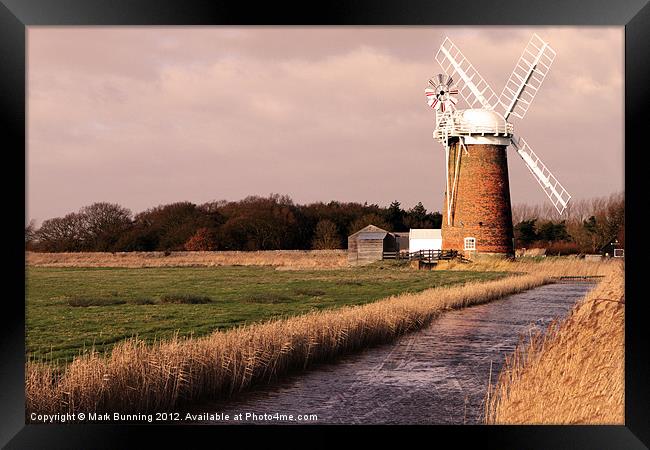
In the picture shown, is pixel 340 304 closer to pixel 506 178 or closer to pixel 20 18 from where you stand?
pixel 20 18

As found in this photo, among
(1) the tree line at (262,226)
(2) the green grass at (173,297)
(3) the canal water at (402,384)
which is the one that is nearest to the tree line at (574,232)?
(1) the tree line at (262,226)

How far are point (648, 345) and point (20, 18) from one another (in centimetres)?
574

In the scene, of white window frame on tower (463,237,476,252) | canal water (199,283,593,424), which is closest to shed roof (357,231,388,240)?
white window frame on tower (463,237,476,252)

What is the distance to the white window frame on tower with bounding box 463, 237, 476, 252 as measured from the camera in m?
28.4

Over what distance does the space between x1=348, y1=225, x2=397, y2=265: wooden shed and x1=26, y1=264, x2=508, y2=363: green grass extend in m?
5.09

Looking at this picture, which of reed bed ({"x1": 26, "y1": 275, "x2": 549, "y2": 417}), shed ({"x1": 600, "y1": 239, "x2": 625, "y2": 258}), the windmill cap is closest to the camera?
reed bed ({"x1": 26, "y1": 275, "x2": 549, "y2": 417})

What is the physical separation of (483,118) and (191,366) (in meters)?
23.5

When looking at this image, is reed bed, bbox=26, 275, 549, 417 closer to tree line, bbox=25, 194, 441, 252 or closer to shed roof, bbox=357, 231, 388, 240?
tree line, bbox=25, 194, 441, 252

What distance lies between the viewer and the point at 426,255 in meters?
32.8

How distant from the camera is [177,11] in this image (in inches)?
209

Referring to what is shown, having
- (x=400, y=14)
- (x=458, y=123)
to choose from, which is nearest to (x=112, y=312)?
(x=400, y=14)

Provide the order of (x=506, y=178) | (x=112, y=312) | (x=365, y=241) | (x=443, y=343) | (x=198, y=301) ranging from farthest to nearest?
(x=365, y=241) → (x=506, y=178) → (x=198, y=301) → (x=112, y=312) → (x=443, y=343)

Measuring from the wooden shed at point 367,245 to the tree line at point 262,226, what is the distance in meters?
3.38

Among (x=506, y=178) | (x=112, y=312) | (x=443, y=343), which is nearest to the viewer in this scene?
(x=443, y=343)
